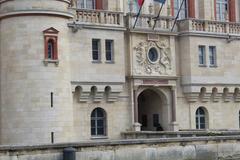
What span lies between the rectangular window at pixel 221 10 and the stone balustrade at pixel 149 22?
5.89 metres

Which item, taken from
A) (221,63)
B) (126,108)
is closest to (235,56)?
(221,63)

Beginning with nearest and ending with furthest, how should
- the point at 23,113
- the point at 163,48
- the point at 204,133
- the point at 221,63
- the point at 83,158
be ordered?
the point at 83,158
the point at 204,133
the point at 23,113
the point at 163,48
the point at 221,63

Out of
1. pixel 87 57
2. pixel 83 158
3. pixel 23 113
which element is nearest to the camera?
pixel 83 158

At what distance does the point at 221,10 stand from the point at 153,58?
8744mm

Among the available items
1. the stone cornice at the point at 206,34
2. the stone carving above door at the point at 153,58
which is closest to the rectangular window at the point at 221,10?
the stone cornice at the point at 206,34

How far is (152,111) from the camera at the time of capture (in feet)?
128

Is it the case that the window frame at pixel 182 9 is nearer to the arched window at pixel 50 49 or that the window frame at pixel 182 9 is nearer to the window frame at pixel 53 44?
the window frame at pixel 53 44

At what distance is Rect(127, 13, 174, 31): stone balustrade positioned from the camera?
35.4 metres

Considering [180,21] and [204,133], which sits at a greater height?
[180,21]

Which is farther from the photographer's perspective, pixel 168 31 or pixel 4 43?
pixel 168 31

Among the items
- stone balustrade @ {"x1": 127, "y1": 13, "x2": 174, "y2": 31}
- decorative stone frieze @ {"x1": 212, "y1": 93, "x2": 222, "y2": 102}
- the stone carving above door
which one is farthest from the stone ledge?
decorative stone frieze @ {"x1": 212, "y1": 93, "x2": 222, "y2": 102}

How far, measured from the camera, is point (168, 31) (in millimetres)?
36844

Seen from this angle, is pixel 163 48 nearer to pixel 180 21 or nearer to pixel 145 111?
pixel 180 21

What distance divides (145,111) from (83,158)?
19.9 m
